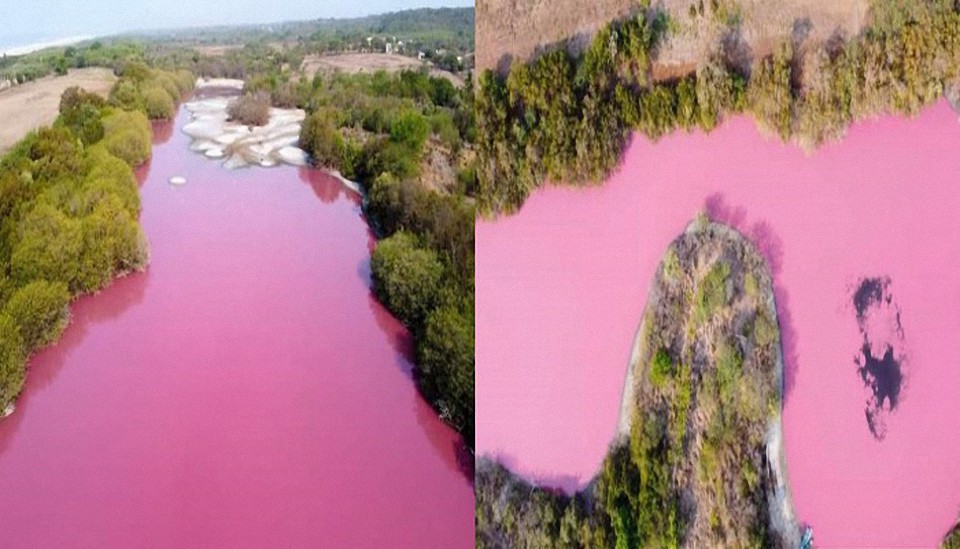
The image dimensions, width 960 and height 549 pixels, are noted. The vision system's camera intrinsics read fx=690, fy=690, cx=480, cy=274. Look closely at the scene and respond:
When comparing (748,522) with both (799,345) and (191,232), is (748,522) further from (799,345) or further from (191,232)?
(191,232)

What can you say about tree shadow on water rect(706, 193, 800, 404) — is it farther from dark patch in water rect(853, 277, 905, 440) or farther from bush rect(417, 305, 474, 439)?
bush rect(417, 305, 474, 439)

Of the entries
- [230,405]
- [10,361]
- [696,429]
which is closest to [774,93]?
[696,429]

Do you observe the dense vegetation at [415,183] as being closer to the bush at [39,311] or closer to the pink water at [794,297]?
the pink water at [794,297]

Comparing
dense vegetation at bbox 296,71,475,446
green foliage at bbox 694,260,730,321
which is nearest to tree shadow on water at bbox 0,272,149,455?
dense vegetation at bbox 296,71,475,446

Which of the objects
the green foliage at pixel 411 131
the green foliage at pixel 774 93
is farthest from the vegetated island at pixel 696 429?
the green foliage at pixel 411 131

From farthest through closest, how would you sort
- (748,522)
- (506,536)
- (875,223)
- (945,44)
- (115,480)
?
1. (506,536)
2. (748,522)
3. (875,223)
4. (945,44)
5. (115,480)

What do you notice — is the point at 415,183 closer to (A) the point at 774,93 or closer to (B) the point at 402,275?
(B) the point at 402,275

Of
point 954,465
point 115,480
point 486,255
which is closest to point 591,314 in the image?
point 486,255
